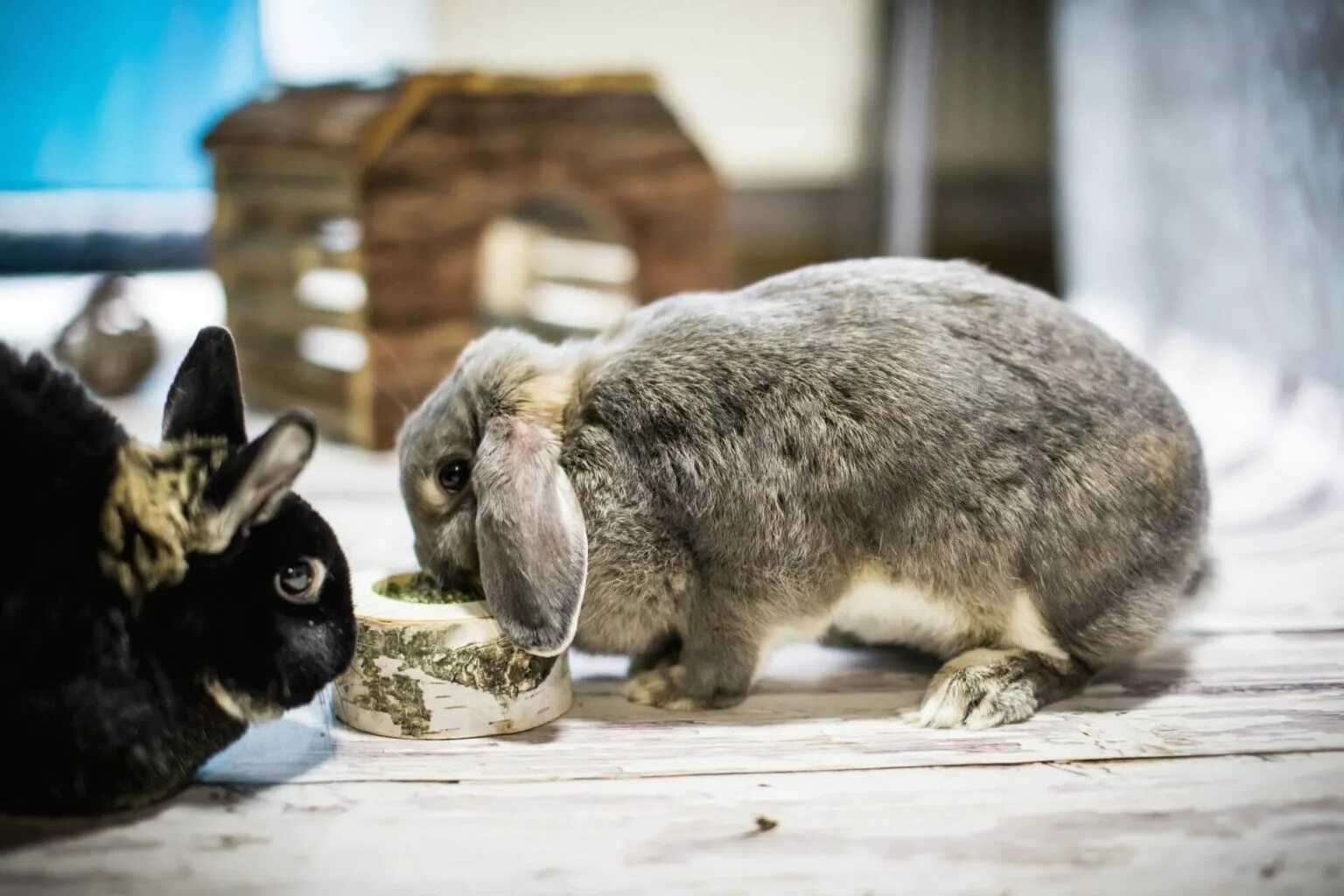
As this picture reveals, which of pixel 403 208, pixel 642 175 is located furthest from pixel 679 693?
Result: pixel 642 175

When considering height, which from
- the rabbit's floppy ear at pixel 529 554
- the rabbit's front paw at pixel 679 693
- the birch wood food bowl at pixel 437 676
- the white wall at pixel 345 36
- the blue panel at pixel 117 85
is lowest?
the rabbit's front paw at pixel 679 693

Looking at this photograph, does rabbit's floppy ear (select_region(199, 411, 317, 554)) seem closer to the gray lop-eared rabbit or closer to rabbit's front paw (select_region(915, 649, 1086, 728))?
the gray lop-eared rabbit

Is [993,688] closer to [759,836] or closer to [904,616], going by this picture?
[904,616]

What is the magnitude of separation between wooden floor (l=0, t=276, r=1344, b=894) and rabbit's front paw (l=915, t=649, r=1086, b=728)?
0.02m

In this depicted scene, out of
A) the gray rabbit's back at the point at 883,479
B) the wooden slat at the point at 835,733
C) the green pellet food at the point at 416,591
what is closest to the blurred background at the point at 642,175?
the wooden slat at the point at 835,733

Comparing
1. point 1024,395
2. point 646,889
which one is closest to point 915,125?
point 1024,395

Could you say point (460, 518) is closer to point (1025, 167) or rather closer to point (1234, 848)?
point (1234, 848)

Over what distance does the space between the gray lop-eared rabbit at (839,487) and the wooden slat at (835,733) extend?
52mm

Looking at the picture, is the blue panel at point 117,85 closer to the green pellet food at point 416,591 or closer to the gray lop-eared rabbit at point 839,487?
the green pellet food at point 416,591

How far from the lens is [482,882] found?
115cm

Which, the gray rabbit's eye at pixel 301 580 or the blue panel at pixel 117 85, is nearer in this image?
the gray rabbit's eye at pixel 301 580

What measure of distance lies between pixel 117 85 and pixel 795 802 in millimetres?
2730

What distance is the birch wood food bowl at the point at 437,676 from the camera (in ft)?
4.59

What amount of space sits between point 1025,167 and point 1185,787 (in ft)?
10.6
